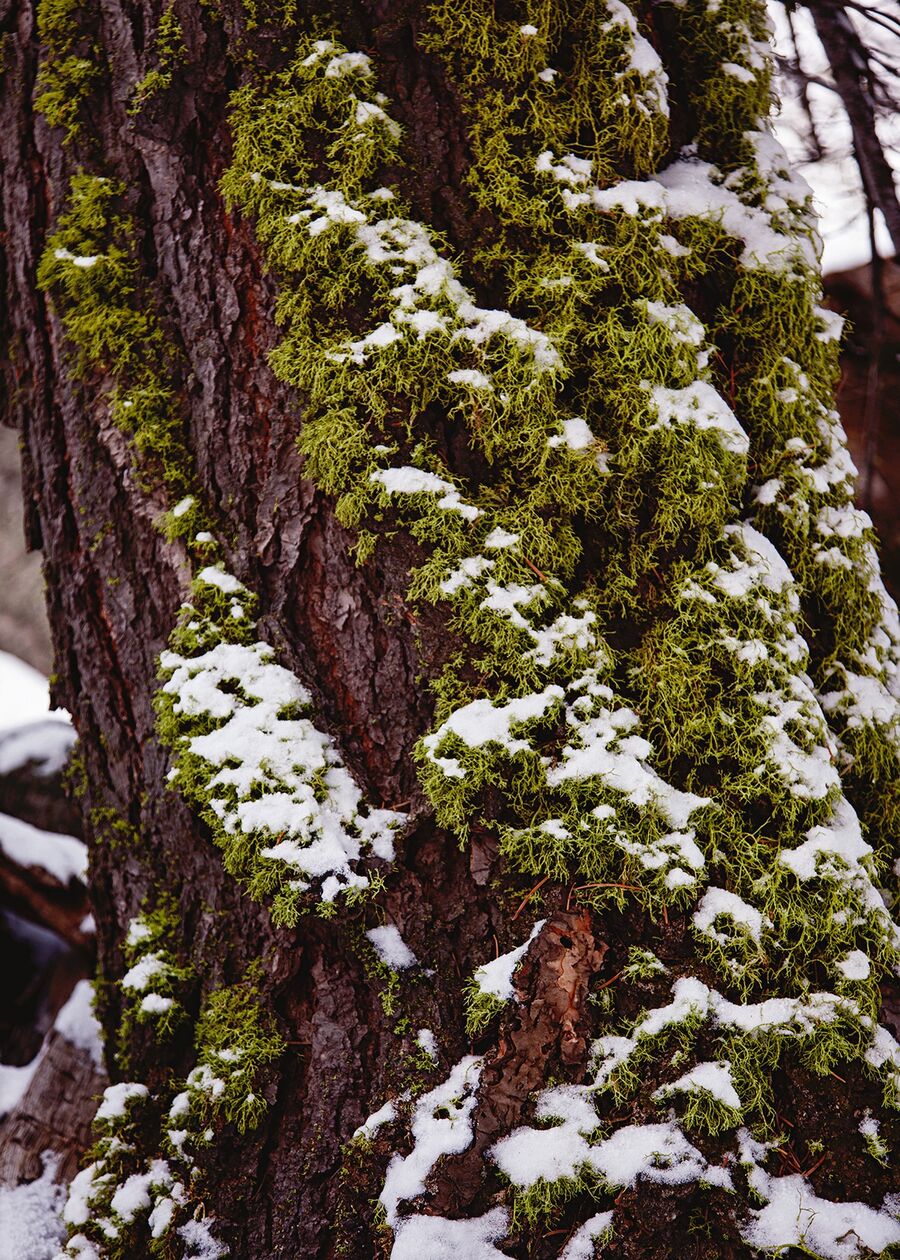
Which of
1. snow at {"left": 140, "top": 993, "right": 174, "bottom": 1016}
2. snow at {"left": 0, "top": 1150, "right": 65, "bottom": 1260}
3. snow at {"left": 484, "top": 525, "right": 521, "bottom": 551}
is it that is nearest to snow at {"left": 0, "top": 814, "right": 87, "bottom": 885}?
snow at {"left": 0, "top": 1150, "right": 65, "bottom": 1260}

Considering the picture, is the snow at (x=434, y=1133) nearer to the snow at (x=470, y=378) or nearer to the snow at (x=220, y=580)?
the snow at (x=220, y=580)

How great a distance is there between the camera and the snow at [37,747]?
3.01m

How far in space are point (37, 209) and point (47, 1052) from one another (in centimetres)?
229

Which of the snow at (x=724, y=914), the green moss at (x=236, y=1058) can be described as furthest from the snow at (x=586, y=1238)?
the green moss at (x=236, y=1058)

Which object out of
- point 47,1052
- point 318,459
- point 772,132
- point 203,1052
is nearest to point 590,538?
point 318,459

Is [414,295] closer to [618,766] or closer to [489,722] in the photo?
[489,722]

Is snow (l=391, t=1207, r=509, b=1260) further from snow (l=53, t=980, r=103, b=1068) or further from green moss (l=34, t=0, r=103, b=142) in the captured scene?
green moss (l=34, t=0, r=103, b=142)

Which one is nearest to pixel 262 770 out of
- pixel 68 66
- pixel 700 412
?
pixel 700 412

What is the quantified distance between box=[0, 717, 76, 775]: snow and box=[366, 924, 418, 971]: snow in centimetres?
208

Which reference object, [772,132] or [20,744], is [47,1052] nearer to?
[20,744]

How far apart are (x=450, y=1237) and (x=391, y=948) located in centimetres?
41

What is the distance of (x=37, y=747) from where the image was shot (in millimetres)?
3055

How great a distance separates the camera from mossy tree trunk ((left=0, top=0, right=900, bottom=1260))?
123cm

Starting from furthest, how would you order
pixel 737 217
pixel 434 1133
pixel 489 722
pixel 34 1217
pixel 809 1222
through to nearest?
pixel 34 1217 → pixel 737 217 → pixel 489 722 → pixel 434 1133 → pixel 809 1222
